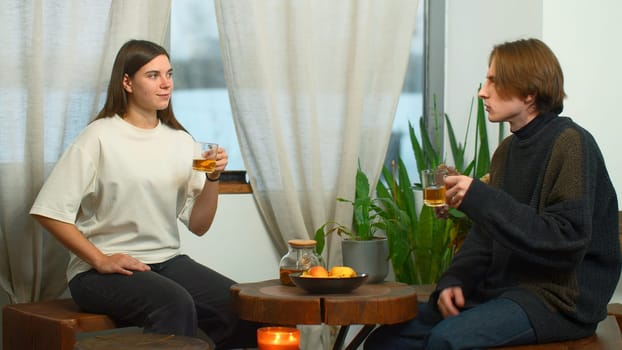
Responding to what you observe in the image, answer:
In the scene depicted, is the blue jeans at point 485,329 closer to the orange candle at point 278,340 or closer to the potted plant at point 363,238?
the orange candle at point 278,340

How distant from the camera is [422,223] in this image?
3.69 meters

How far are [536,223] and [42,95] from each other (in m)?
1.81

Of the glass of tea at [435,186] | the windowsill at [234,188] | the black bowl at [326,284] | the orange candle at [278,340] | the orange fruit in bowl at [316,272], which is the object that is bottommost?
the orange candle at [278,340]

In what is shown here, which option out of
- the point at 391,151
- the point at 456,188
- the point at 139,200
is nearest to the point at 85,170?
the point at 139,200

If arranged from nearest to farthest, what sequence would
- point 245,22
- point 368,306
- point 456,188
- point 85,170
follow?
point 456,188
point 368,306
point 85,170
point 245,22

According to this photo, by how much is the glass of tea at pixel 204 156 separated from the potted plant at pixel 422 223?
107 centimetres

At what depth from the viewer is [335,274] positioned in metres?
2.68

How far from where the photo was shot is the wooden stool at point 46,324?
2693mm

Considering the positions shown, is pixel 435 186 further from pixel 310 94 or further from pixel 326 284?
pixel 310 94

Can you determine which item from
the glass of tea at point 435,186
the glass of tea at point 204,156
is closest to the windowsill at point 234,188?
the glass of tea at point 204,156

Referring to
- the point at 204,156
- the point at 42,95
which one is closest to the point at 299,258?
the point at 204,156

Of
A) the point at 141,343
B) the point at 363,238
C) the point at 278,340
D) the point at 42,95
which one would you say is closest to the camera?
the point at 278,340

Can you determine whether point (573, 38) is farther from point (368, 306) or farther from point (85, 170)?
point (85, 170)

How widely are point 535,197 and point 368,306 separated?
57cm
